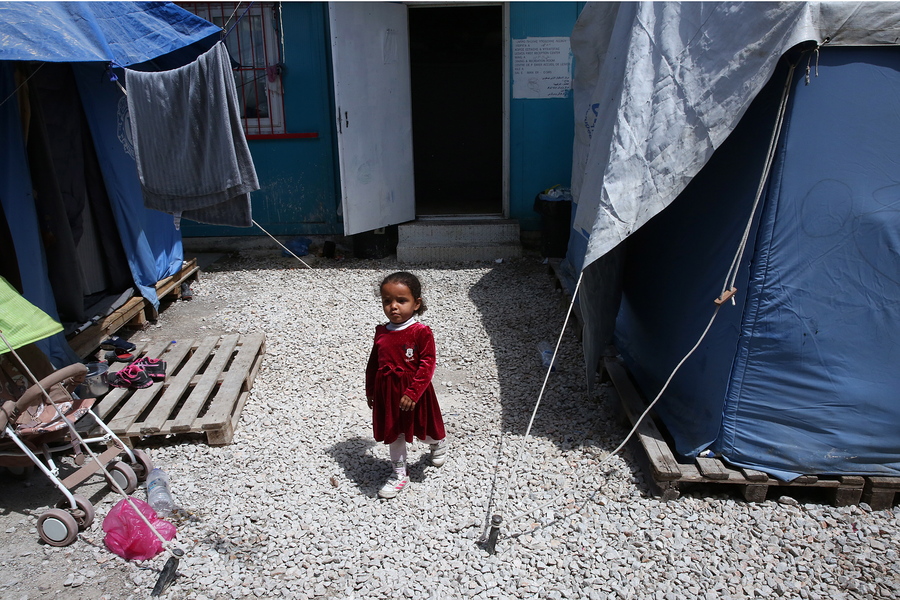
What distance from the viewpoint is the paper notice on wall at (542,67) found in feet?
24.8

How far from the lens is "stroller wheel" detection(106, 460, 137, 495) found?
10.6 feet

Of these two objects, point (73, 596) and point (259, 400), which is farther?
point (259, 400)

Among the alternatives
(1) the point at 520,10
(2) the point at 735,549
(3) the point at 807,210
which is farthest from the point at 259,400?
(1) the point at 520,10

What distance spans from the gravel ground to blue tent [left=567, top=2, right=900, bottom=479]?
0.44 meters

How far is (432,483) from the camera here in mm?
3334

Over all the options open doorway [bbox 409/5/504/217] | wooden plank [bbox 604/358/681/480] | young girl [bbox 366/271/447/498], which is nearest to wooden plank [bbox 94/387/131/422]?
young girl [bbox 366/271/447/498]

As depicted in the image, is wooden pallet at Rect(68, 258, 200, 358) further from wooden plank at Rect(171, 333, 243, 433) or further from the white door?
the white door

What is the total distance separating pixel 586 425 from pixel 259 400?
218 centimetres

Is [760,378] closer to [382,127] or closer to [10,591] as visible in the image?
[10,591]

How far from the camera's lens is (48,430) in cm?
316

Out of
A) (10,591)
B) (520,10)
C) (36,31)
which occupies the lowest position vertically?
(10,591)

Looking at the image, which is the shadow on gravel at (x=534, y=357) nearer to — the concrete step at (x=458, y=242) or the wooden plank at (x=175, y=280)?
the concrete step at (x=458, y=242)

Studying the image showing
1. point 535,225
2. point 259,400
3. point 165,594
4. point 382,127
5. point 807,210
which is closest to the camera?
point 165,594

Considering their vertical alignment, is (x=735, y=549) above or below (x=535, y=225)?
below
